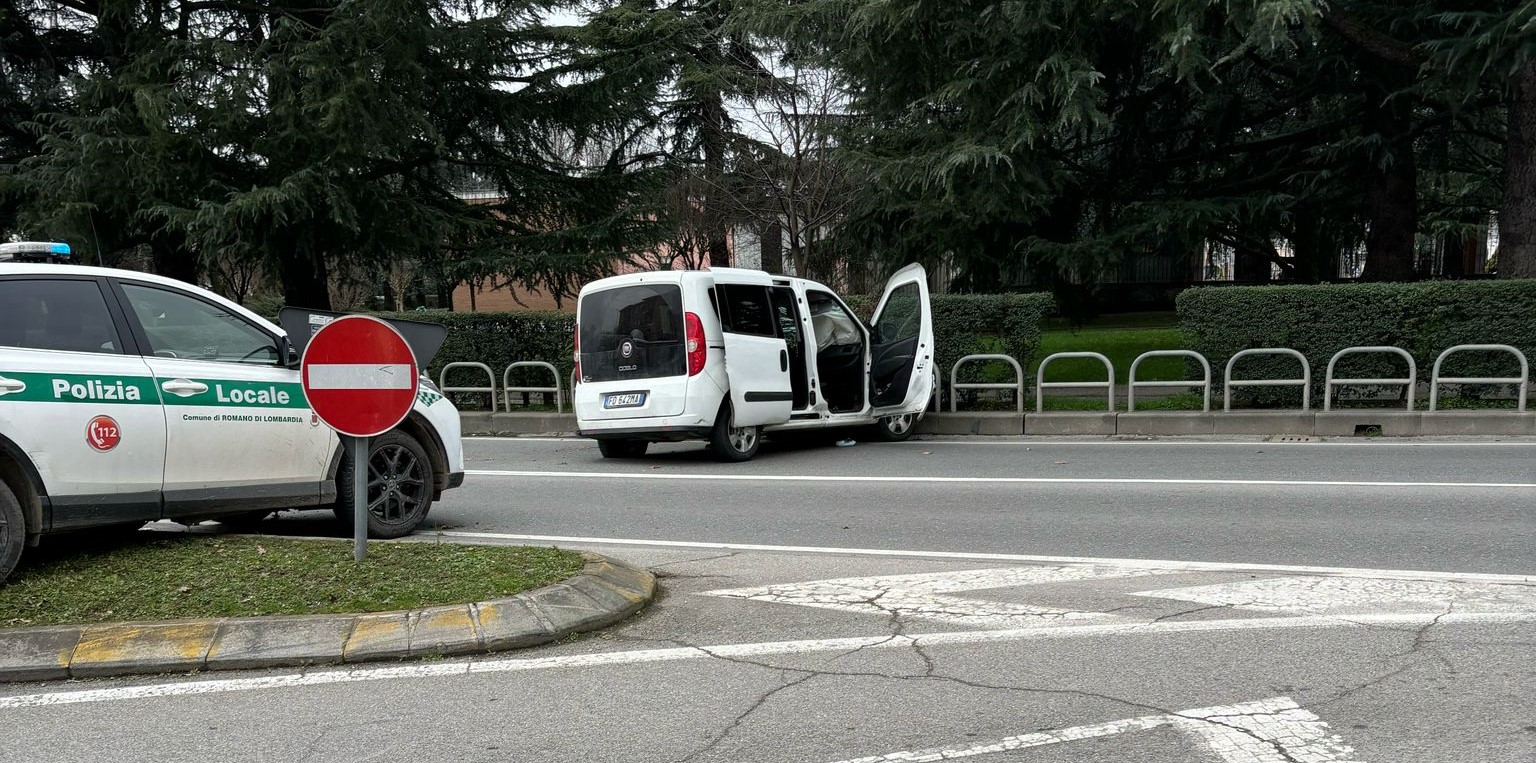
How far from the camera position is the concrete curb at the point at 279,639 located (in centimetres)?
469

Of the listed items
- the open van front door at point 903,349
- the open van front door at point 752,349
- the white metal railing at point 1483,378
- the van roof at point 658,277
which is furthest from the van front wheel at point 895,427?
the white metal railing at point 1483,378

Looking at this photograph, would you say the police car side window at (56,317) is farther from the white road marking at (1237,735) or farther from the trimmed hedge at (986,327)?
the trimmed hedge at (986,327)

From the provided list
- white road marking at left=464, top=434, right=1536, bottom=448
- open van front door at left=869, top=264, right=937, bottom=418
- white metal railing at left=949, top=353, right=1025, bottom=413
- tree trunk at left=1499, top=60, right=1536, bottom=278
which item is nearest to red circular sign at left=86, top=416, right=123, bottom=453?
white road marking at left=464, top=434, right=1536, bottom=448

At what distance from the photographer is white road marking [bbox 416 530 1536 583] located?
6.14 m

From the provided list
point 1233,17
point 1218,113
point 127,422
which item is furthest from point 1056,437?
point 127,422

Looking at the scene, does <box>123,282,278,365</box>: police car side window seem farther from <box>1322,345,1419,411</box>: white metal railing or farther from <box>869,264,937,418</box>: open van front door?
<box>1322,345,1419,411</box>: white metal railing

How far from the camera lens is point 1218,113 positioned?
1925 cm

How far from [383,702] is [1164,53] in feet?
46.4

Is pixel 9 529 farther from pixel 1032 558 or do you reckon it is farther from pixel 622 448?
pixel 622 448

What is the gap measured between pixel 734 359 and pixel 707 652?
6.80m

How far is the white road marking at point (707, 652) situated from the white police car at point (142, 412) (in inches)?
61.0

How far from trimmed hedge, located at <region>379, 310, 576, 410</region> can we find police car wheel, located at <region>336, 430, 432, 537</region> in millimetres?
8994

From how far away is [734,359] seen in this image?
11.6 m

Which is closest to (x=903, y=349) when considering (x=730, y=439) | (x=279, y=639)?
(x=730, y=439)
